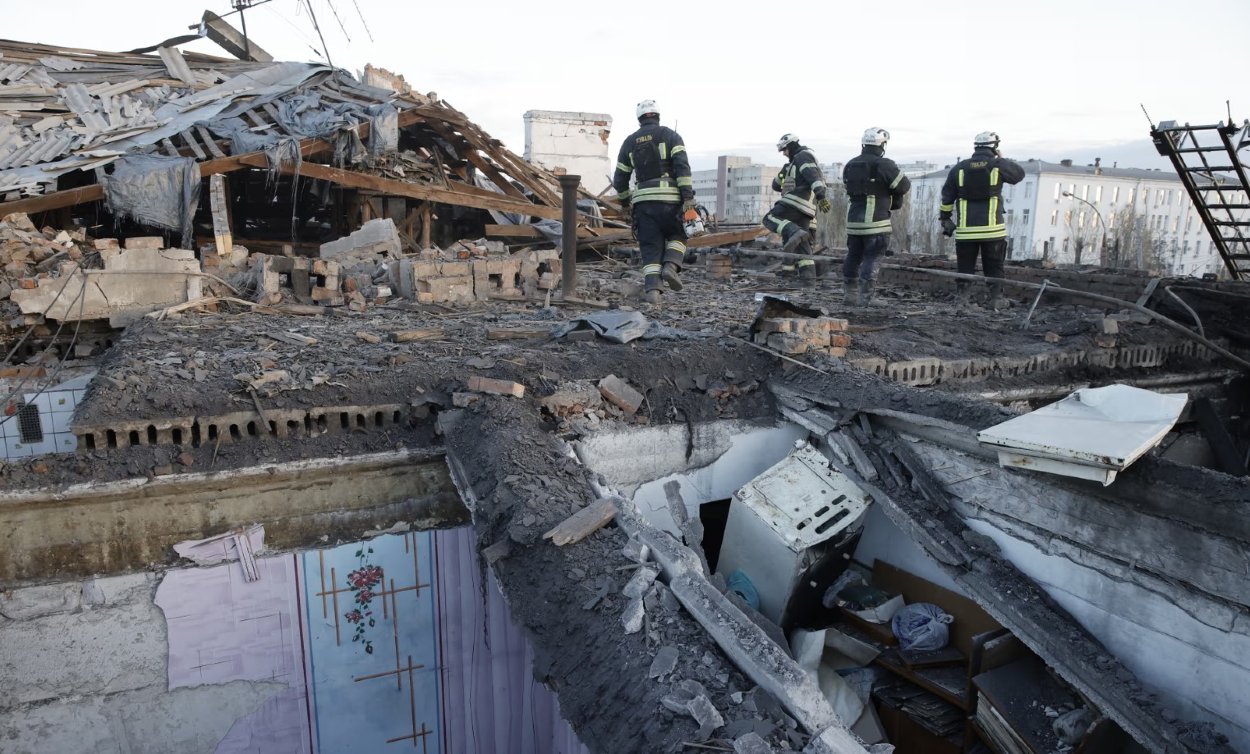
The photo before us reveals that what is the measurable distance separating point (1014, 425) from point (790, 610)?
1769 millimetres

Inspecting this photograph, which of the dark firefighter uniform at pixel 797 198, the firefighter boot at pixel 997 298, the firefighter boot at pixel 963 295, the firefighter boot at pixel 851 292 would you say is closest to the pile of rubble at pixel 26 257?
the firefighter boot at pixel 851 292

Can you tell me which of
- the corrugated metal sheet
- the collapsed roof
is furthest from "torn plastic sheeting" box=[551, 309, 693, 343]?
the collapsed roof

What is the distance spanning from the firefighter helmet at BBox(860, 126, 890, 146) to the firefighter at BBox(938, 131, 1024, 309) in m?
0.84

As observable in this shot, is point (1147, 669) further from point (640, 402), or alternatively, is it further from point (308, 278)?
point (308, 278)

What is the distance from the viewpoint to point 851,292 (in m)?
9.00

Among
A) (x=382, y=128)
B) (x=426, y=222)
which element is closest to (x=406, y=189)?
(x=426, y=222)

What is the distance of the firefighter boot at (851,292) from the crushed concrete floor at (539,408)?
4.54 ft

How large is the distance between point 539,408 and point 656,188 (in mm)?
4040

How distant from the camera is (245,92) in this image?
1194 centimetres

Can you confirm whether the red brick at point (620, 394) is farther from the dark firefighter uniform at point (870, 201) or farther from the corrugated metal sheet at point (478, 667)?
the dark firefighter uniform at point (870, 201)

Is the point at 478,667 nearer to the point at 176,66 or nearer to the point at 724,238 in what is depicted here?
the point at 724,238

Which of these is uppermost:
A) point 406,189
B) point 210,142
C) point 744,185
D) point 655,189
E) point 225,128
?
point 744,185

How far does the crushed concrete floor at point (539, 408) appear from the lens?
9.53ft

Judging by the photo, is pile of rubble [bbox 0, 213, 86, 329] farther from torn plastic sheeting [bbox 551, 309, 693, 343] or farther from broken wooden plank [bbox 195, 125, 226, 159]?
torn plastic sheeting [bbox 551, 309, 693, 343]
